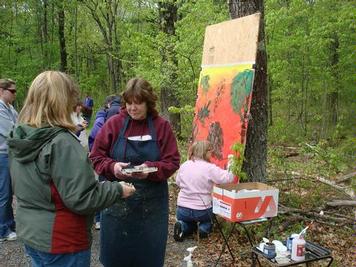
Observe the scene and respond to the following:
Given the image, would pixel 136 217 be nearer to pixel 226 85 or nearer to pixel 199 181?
pixel 199 181

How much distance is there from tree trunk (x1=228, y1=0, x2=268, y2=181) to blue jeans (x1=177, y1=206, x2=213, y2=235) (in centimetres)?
83

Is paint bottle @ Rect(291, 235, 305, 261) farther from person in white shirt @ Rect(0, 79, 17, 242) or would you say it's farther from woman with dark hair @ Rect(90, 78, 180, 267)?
person in white shirt @ Rect(0, 79, 17, 242)

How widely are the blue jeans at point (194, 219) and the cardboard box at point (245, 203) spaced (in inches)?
42.1

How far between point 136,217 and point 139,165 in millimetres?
390

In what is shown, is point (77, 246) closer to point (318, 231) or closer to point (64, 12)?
point (318, 231)

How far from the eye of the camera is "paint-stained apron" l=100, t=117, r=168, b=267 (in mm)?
2838

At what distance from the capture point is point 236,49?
498 centimetres

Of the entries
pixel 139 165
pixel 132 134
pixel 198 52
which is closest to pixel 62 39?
pixel 198 52

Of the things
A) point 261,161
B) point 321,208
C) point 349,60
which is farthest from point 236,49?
point 349,60

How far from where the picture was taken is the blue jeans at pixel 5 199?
462 cm

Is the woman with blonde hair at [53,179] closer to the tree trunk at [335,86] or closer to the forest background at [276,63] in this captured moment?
the forest background at [276,63]

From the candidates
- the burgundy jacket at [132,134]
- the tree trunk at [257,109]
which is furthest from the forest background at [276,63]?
the burgundy jacket at [132,134]

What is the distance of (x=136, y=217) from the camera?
285 centimetres

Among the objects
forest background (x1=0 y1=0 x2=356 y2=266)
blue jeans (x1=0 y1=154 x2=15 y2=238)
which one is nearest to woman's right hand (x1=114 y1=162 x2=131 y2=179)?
blue jeans (x1=0 y1=154 x2=15 y2=238)
